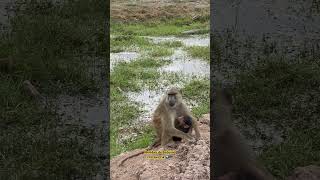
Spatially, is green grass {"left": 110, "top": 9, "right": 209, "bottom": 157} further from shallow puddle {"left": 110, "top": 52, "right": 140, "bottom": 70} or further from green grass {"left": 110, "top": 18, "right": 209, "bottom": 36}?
shallow puddle {"left": 110, "top": 52, "right": 140, "bottom": 70}

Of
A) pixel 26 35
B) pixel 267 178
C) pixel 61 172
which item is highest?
pixel 26 35

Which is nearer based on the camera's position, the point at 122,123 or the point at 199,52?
the point at 122,123

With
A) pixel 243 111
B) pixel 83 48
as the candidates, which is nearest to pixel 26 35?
pixel 83 48

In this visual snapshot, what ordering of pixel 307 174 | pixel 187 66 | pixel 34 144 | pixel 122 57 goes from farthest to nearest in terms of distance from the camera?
1. pixel 122 57
2. pixel 187 66
3. pixel 34 144
4. pixel 307 174

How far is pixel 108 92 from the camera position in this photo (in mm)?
8188

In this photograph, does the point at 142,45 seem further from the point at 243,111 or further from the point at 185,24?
Result: the point at 243,111

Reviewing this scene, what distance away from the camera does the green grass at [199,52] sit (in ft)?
35.7

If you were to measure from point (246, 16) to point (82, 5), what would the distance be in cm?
356

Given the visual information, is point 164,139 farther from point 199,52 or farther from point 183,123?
point 199,52

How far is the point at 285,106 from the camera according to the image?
7.27m

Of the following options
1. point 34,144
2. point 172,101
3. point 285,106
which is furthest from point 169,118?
point 285,106

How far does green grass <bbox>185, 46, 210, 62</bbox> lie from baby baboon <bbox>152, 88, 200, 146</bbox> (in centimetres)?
423

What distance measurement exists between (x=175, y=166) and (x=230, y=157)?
870 millimetres

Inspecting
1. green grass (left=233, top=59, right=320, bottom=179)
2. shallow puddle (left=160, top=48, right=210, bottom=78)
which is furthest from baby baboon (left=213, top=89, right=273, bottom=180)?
shallow puddle (left=160, top=48, right=210, bottom=78)
